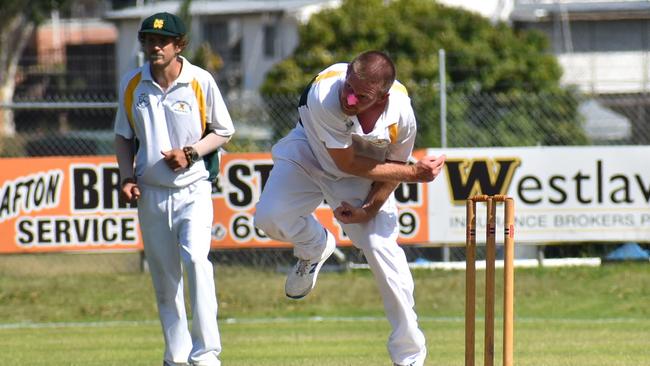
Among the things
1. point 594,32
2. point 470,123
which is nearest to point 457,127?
point 470,123

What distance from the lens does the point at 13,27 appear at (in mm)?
39625

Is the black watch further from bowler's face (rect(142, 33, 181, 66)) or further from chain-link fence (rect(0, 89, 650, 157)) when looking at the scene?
chain-link fence (rect(0, 89, 650, 157))

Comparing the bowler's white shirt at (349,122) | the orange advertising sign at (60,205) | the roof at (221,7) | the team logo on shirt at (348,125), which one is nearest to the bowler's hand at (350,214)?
the bowler's white shirt at (349,122)

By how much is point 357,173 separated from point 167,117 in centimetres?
122

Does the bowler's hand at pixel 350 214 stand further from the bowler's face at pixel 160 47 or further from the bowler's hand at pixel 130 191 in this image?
the bowler's face at pixel 160 47

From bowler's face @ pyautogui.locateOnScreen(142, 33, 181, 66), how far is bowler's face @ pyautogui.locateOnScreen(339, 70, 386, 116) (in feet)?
4.13

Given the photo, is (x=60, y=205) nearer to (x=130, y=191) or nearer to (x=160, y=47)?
(x=130, y=191)

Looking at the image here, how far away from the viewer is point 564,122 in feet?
60.3

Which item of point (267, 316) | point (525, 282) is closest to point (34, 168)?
point (267, 316)

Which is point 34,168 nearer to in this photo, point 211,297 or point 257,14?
point 211,297

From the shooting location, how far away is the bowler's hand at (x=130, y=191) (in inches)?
317

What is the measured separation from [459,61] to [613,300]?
15511 millimetres

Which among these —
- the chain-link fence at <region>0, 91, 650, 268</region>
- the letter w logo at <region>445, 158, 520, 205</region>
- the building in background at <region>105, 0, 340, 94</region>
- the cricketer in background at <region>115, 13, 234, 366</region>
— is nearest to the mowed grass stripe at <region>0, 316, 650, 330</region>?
the letter w logo at <region>445, 158, 520, 205</region>

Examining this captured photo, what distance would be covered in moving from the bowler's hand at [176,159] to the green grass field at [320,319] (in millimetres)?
2089
